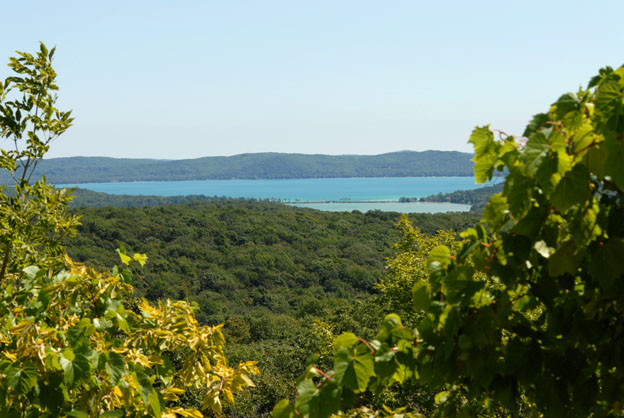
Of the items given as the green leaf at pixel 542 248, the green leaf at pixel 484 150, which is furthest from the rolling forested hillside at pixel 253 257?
the green leaf at pixel 542 248

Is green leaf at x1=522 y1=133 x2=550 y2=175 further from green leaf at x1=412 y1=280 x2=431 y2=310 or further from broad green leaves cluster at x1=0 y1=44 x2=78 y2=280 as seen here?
broad green leaves cluster at x1=0 y1=44 x2=78 y2=280

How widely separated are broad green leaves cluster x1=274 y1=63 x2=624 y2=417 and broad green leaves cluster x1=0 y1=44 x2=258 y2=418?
1153 mm

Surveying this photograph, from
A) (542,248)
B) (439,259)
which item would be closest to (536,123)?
(542,248)

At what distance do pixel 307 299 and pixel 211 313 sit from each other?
37.6 ft

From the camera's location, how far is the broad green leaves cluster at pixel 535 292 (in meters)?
1.20

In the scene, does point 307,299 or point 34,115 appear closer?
point 34,115

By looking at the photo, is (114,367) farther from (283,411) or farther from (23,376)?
(283,411)

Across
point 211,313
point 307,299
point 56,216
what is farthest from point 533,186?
point 307,299

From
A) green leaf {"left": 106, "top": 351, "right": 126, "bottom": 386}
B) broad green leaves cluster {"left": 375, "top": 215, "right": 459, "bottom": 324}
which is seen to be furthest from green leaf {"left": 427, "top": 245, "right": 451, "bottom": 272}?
broad green leaves cluster {"left": 375, "top": 215, "right": 459, "bottom": 324}

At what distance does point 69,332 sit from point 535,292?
1875 millimetres

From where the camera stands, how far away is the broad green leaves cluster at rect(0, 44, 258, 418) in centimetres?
209

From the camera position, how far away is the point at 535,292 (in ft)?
4.59

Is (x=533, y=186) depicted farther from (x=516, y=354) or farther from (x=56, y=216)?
(x=56, y=216)

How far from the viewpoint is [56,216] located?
417 cm
